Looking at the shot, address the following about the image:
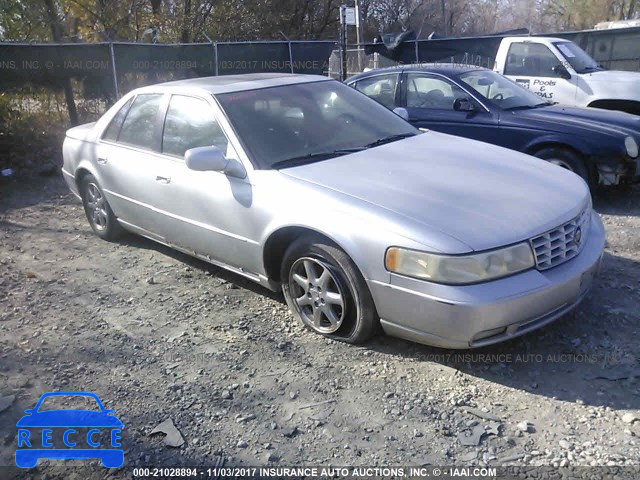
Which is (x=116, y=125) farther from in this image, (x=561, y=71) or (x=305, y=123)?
(x=561, y=71)

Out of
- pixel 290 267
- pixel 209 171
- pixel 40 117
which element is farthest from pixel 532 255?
pixel 40 117

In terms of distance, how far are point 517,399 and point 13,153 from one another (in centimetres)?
869

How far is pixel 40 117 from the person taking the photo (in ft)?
32.7

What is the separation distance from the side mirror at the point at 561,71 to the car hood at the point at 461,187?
5344 mm

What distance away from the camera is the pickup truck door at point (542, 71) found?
29.3 feet

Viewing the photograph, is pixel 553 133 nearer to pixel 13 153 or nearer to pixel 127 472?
pixel 127 472

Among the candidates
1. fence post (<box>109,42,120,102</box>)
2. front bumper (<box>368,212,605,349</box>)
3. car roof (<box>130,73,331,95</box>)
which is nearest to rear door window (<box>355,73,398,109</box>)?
car roof (<box>130,73,331,95</box>)

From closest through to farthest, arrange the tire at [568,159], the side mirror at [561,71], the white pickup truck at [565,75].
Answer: the tire at [568,159], the white pickup truck at [565,75], the side mirror at [561,71]

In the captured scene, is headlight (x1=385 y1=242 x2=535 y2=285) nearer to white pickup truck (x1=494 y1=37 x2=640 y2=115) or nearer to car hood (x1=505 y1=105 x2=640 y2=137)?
car hood (x1=505 y1=105 x2=640 y2=137)

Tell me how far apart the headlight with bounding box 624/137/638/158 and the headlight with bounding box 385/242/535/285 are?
3647 mm

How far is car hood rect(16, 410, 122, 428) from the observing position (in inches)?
121

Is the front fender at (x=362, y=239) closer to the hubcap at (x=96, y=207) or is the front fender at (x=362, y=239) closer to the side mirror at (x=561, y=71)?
the hubcap at (x=96, y=207)

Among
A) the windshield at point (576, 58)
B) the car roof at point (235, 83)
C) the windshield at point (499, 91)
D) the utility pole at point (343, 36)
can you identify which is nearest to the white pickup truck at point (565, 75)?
the windshield at point (576, 58)

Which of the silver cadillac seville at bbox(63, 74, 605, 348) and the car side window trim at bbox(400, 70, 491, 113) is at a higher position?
the car side window trim at bbox(400, 70, 491, 113)
